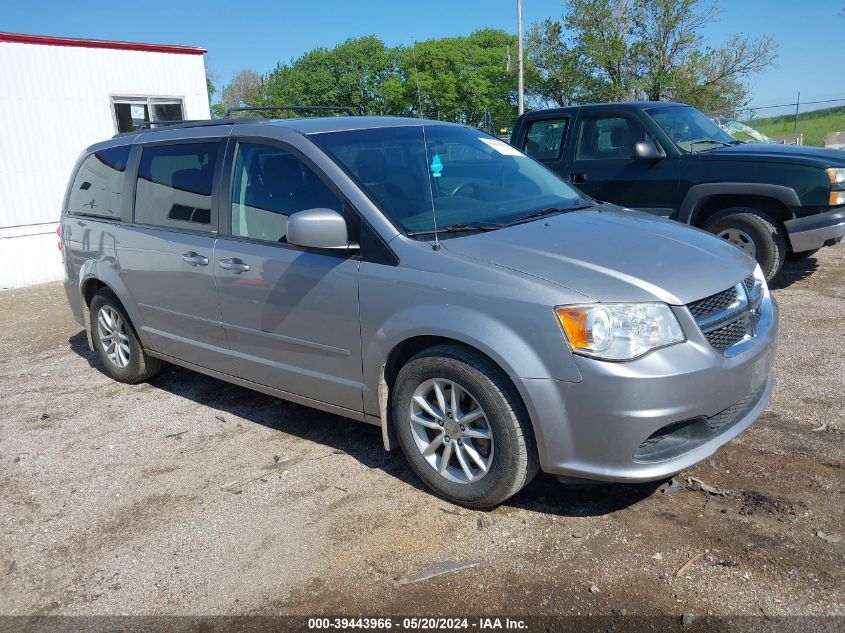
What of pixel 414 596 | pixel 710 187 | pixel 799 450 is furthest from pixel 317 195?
pixel 710 187

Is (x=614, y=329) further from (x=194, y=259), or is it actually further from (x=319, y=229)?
(x=194, y=259)

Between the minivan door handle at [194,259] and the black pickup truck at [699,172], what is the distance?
188 inches

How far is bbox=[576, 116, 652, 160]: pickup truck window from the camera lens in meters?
7.81

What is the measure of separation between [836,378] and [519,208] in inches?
100

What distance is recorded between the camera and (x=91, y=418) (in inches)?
202

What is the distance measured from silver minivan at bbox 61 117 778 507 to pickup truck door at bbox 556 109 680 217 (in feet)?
11.1

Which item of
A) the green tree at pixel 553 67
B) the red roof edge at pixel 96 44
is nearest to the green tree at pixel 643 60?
the green tree at pixel 553 67

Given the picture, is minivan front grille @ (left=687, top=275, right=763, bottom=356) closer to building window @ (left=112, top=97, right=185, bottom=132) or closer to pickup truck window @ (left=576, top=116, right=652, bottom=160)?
pickup truck window @ (left=576, top=116, right=652, bottom=160)

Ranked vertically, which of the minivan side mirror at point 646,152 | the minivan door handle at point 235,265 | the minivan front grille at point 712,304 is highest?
the minivan side mirror at point 646,152

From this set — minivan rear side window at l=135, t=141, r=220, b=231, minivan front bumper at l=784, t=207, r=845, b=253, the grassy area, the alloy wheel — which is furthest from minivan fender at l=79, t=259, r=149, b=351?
the grassy area

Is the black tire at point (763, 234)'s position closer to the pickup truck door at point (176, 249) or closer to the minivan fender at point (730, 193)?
the minivan fender at point (730, 193)

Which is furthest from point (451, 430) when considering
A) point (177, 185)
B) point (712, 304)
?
point (177, 185)

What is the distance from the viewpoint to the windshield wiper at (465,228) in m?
3.58

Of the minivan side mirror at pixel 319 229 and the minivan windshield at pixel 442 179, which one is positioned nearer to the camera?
the minivan side mirror at pixel 319 229
